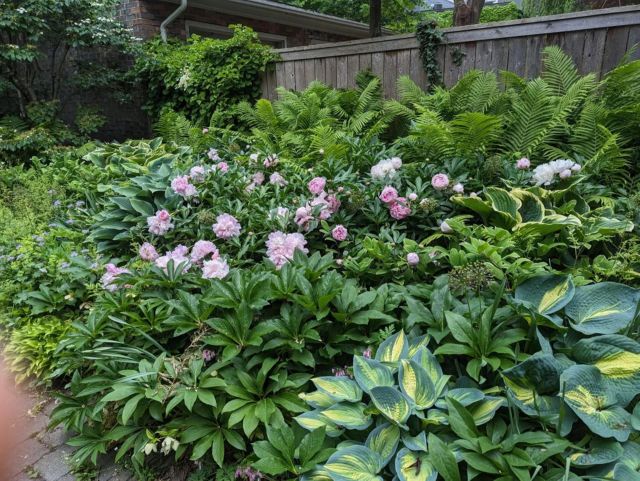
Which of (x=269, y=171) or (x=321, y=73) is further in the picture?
(x=321, y=73)

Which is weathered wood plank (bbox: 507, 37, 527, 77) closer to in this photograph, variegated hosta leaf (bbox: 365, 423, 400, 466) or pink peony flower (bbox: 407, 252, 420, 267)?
pink peony flower (bbox: 407, 252, 420, 267)

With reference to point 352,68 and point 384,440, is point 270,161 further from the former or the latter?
point 352,68

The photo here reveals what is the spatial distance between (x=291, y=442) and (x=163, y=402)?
582 millimetres

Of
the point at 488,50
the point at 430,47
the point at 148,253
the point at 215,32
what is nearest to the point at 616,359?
the point at 148,253

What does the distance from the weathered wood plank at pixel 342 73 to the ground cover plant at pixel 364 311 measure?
2275 millimetres

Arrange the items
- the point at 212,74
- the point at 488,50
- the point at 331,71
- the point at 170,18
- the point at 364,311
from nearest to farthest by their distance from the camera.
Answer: the point at 364,311, the point at 488,50, the point at 331,71, the point at 212,74, the point at 170,18

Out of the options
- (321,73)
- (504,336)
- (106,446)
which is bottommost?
(106,446)

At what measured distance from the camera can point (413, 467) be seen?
1.40 m

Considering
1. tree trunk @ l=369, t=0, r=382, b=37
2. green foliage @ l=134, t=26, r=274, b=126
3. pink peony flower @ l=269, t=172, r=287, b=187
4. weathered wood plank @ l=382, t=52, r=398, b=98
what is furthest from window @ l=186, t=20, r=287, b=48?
pink peony flower @ l=269, t=172, r=287, b=187

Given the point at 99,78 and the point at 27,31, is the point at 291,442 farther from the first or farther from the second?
the point at 99,78

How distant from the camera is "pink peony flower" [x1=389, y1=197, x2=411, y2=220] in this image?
2584 mm

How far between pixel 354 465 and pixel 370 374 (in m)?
0.34

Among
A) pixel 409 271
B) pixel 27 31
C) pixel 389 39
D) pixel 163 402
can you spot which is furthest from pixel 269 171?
pixel 27 31

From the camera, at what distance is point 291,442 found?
1.54m
